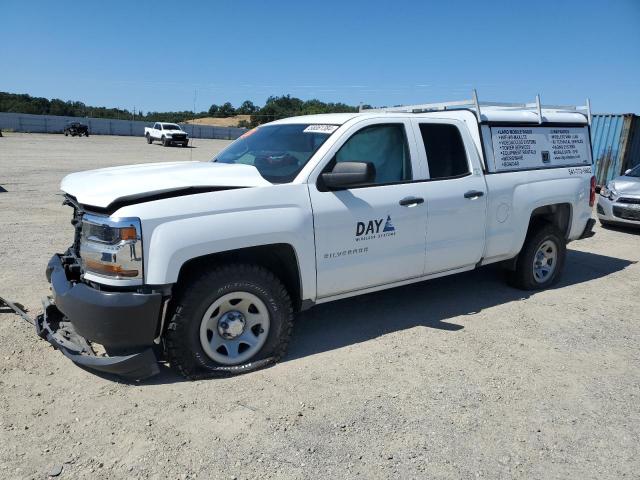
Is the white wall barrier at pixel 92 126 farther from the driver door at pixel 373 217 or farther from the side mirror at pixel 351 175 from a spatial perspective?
the side mirror at pixel 351 175

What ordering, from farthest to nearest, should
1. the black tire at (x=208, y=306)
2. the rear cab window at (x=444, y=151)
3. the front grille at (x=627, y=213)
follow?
the front grille at (x=627, y=213), the rear cab window at (x=444, y=151), the black tire at (x=208, y=306)

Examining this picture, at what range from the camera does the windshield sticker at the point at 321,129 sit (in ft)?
14.1

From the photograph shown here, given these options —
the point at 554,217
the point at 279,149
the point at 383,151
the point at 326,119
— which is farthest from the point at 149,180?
the point at 554,217

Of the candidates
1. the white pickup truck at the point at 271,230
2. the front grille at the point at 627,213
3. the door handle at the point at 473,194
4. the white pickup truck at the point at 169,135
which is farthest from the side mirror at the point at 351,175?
the white pickup truck at the point at 169,135

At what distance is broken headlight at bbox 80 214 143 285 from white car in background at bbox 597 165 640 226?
959 cm

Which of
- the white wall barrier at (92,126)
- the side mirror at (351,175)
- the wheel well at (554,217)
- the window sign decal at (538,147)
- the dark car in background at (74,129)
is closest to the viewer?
the side mirror at (351,175)

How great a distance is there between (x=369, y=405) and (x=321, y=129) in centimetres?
227

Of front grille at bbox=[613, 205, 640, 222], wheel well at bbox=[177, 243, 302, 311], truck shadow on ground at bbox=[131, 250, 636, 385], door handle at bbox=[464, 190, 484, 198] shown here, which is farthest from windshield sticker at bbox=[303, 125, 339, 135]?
front grille at bbox=[613, 205, 640, 222]

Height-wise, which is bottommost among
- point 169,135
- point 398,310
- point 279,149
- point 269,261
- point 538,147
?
point 398,310

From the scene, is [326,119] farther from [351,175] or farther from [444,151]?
[444,151]

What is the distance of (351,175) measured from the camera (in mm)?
3945

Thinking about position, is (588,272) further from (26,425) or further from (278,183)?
(26,425)

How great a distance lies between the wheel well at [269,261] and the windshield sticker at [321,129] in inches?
43.0

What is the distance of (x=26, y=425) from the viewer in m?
3.11
